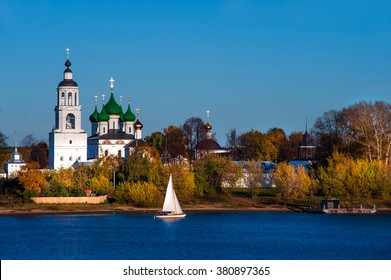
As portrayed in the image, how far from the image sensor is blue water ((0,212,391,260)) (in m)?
53.2

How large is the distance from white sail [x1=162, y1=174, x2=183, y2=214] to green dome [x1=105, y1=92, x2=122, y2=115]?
36.4 metres

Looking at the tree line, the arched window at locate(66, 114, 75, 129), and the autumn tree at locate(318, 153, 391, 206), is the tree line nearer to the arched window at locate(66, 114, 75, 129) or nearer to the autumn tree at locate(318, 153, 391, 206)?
the autumn tree at locate(318, 153, 391, 206)

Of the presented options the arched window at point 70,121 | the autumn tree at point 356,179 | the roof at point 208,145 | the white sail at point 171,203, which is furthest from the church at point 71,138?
the white sail at point 171,203

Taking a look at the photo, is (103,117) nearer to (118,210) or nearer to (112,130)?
(112,130)

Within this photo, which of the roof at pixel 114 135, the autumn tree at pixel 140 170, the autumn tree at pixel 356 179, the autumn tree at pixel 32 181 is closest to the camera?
the autumn tree at pixel 32 181

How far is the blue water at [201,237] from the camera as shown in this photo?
175 ft

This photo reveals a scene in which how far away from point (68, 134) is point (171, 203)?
1244 inches

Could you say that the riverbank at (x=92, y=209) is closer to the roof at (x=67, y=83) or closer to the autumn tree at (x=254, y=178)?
the autumn tree at (x=254, y=178)

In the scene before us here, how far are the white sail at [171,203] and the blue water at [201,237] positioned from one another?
114 cm

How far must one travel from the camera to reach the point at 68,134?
102 m

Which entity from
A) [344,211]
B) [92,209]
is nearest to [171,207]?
[92,209]

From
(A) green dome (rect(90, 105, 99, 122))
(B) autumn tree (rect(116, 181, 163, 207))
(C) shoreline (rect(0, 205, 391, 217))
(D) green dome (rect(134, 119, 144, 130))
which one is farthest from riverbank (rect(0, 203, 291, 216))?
(A) green dome (rect(90, 105, 99, 122))

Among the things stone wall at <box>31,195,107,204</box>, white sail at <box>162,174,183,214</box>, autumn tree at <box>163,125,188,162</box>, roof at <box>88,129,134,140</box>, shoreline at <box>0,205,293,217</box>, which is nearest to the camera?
white sail at <box>162,174,183,214</box>

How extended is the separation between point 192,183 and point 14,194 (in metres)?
11.4
